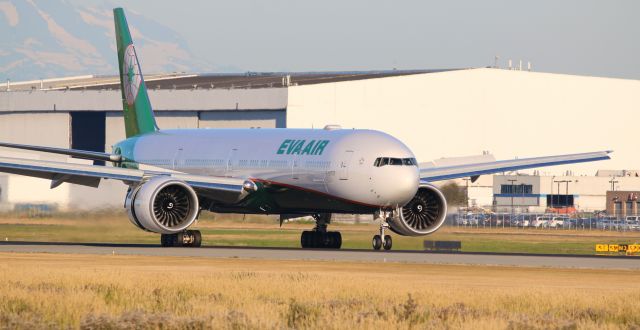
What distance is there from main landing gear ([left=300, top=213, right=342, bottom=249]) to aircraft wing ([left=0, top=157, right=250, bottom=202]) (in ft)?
11.3

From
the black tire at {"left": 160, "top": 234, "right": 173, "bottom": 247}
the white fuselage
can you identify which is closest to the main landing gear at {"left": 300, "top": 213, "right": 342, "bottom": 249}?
the white fuselage

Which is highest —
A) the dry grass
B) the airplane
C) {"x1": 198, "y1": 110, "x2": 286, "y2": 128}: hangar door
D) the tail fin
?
{"x1": 198, "y1": 110, "x2": 286, "y2": 128}: hangar door

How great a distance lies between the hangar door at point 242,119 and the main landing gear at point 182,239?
57376 millimetres

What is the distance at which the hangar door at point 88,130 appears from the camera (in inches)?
4818

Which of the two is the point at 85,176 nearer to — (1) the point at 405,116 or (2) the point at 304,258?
(2) the point at 304,258

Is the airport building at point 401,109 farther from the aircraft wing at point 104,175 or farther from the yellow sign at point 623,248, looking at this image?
the yellow sign at point 623,248

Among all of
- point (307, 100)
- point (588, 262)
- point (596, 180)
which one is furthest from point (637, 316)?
point (596, 180)

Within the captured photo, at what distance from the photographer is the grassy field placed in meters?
58.3

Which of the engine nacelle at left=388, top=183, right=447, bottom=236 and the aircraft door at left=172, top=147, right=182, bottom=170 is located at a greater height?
the aircraft door at left=172, top=147, right=182, bottom=170

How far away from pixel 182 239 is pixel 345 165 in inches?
295

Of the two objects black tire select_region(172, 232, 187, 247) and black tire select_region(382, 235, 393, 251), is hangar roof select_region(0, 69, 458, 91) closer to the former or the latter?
black tire select_region(172, 232, 187, 247)

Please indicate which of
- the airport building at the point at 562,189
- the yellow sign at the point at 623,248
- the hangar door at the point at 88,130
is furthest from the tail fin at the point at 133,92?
the airport building at the point at 562,189

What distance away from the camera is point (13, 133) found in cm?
12412

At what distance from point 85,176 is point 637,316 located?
1217 inches
